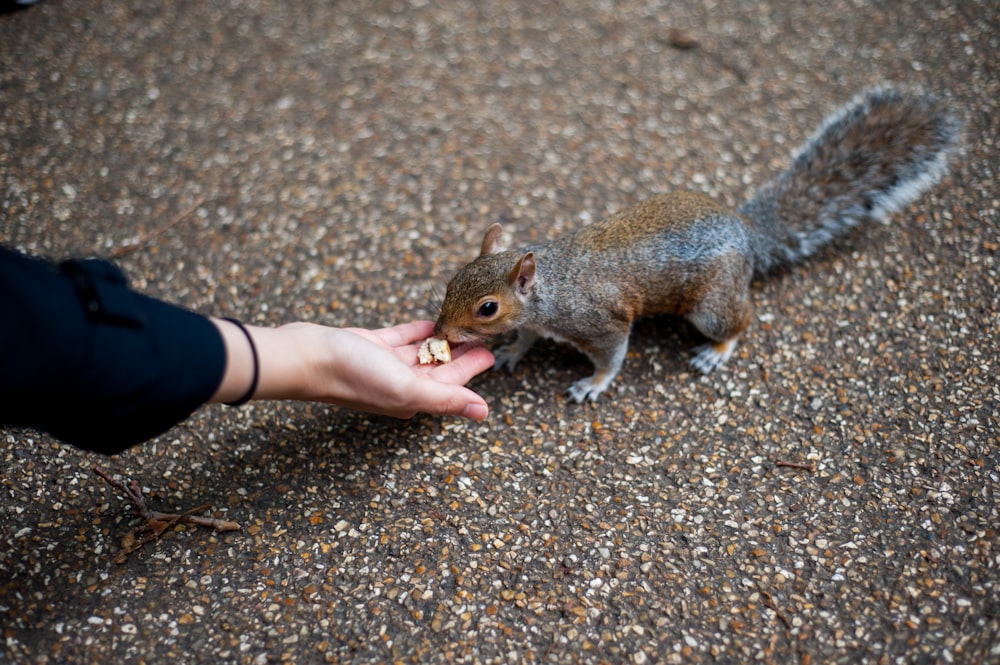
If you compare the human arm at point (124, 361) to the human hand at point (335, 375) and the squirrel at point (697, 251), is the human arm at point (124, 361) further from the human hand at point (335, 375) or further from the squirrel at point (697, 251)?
the squirrel at point (697, 251)

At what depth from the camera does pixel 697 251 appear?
8.86 ft

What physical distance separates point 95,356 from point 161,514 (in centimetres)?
85

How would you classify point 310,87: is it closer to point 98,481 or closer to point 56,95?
point 56,95

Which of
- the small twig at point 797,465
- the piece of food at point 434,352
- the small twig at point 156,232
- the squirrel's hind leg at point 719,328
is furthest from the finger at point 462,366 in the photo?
the small twig at point 156,232

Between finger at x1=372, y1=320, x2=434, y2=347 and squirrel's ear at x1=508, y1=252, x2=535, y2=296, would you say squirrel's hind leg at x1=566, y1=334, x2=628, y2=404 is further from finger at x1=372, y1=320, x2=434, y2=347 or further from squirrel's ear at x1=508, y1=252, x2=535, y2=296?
finger at x1=372, y1=320, x2=434, y2=347

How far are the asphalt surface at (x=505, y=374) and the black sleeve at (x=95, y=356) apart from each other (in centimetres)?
67

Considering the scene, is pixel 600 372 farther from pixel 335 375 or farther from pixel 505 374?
pixel 335 375

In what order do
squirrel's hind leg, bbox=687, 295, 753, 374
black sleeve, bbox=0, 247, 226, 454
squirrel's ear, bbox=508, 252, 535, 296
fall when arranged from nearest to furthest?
black sleeve, bbox=0, 247, 226, 454 → squirrel's ear, bbox=508, 252, 535, 296 → squirrel's hind leg, bbox=687, 295, 753, 374

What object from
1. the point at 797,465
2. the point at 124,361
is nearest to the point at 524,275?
the point at 797,465

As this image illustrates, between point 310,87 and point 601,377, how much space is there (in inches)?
93.1

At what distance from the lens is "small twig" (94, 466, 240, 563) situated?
2.39m

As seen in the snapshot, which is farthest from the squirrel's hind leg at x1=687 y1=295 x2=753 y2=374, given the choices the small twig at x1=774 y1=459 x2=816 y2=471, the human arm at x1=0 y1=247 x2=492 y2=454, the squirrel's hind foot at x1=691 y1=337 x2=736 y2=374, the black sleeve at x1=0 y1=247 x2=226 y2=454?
the black sleeve at x1=0 y1=247 x2=226 y2=454

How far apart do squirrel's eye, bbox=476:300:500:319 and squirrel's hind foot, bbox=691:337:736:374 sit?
82 cm

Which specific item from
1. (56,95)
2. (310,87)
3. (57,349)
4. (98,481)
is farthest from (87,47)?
(57,349)
